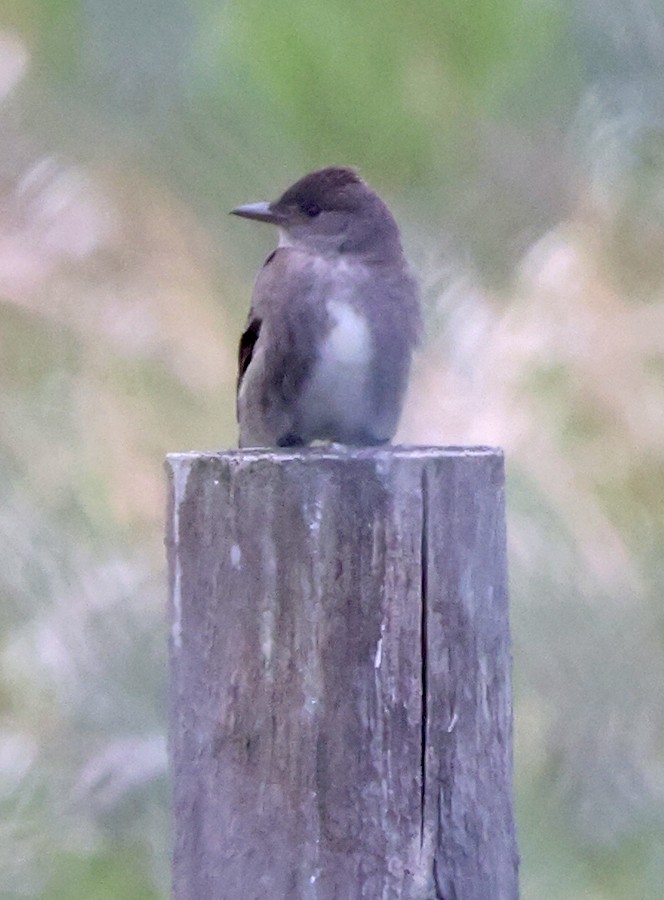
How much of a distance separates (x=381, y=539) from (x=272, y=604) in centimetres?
14

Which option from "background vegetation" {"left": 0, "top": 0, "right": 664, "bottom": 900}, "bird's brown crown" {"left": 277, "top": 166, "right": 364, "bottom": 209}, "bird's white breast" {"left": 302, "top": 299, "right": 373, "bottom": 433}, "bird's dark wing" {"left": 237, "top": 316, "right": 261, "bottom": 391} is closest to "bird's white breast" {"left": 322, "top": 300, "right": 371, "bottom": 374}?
"bird's white breast" {"left": 302, "top": 299, "right": 373, "bottom": 433}

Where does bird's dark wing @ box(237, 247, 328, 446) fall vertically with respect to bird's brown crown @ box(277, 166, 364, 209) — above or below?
below

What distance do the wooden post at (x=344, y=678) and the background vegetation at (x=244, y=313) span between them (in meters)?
1.98

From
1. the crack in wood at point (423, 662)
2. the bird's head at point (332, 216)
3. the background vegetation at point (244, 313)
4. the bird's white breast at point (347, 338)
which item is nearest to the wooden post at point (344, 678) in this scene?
the crack in wood at point (423, 662)

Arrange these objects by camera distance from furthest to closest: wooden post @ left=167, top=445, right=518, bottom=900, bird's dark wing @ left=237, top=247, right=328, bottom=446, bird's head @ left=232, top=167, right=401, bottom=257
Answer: bird's head @ left=232, top=167, right=401, bottom=257 → bird's dark wing @ left=237, top=247, right=328, bottom=446 → wooden post @ left=167, top=445, right=518, bottom=900

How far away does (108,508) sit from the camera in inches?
150

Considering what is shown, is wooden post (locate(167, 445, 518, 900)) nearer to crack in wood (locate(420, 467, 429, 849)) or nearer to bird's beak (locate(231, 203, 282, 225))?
crack in wood (locate(420, 467, 429, 849))

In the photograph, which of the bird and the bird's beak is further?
the bird's beak

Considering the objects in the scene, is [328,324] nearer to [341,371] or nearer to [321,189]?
[341,371]

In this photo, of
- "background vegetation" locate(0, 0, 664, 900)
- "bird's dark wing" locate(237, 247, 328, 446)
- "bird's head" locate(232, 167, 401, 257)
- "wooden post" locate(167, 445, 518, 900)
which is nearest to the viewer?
"wooden post" locate(167, 445, 518, 900)

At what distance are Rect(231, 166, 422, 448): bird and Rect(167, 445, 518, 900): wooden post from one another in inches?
42.5

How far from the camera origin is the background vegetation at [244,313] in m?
3.80

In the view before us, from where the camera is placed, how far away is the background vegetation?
380 centimetres

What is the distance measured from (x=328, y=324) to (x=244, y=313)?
1167mm
